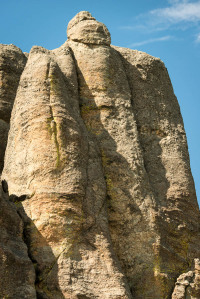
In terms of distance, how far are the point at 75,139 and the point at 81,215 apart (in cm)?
174

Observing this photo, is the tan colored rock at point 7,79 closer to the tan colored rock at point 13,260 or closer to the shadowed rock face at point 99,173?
the shadowed rock face at point 99,173

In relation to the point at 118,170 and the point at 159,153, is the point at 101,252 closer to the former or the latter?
the point at 118,170

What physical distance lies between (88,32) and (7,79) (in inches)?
101

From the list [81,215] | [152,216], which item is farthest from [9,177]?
[152,216]

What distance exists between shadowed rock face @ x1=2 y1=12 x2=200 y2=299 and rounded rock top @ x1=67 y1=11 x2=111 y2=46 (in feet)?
0.10

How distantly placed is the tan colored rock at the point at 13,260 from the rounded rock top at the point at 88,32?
5671 mm

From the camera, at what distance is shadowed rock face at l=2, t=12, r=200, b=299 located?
13.0m

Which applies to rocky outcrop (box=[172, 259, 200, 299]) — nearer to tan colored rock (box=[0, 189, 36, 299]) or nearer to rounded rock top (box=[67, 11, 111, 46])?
tan colored rock (box=[0, 189, 36, 299])

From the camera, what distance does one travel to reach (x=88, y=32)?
16.8 metres

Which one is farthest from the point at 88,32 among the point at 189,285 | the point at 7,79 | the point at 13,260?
the point at 13,260

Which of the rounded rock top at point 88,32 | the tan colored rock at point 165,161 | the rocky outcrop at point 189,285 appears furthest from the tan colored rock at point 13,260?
the rounded rock top at point 88,32

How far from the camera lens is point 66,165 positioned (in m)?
13.6

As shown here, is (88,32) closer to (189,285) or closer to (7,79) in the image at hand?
(7,79)

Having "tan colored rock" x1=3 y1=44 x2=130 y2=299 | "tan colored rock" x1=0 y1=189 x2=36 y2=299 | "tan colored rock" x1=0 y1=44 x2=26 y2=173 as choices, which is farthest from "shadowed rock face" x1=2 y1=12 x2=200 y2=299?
"tan colored rock" x1=0 y1=44 x2=26 y2=173
